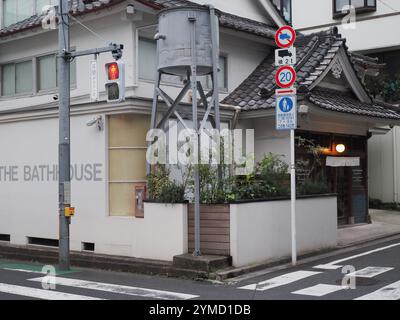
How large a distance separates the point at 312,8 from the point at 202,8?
1663 centimetres

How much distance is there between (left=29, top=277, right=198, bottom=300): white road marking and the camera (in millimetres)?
8797

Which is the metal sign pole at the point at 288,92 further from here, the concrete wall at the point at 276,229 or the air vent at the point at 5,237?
the air vent at the point at 5,237

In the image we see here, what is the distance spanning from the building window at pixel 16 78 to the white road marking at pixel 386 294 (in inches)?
401

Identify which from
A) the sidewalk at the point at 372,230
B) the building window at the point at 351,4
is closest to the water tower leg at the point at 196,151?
the sidewalk at the point at 372,230

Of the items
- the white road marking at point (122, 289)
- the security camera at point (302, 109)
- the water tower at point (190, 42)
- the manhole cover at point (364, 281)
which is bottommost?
the white road marking at point (122, 289)

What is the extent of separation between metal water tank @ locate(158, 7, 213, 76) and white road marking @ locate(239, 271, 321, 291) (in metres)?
4.33

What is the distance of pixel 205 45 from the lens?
1124 cm

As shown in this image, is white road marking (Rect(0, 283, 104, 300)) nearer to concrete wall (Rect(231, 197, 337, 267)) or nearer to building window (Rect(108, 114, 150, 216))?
concrete wall (Rect(231, 197, 337, 267))

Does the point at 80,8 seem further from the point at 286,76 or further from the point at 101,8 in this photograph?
the point at 286,76

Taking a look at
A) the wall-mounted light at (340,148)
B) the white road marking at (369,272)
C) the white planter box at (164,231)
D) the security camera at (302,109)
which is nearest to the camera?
the white road marking at (369,272)

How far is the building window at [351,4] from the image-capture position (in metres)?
24.5

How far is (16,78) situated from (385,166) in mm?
14983

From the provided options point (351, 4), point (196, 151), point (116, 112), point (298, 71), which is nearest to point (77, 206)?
point (116, 112)
